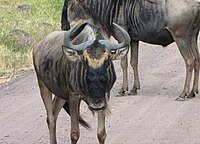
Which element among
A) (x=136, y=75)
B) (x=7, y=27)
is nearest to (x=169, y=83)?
(x=136, y=75)

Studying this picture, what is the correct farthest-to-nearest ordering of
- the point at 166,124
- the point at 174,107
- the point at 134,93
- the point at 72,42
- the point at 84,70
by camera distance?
1. the point at 134,93
2. the point at 174,107
3. the point at 166,124
4. the point at 72,42
5. the point at 84,70

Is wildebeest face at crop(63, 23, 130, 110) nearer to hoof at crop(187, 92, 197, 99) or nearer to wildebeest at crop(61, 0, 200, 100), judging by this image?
wildebeest at crop(61, 0, 200, 100)

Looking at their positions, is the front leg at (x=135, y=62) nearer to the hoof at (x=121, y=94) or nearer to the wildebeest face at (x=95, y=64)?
the hoof at (x=121, y=94)

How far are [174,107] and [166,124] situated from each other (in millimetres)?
1094

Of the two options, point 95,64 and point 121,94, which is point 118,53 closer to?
point 95,64

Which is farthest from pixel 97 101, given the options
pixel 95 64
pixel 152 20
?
pixel 152 20

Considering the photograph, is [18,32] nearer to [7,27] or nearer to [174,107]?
[7,27]

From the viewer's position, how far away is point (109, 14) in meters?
11.9

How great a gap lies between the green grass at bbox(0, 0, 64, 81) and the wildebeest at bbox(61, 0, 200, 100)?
6.37 feet

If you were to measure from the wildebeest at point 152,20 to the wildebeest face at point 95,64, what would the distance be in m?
3.92

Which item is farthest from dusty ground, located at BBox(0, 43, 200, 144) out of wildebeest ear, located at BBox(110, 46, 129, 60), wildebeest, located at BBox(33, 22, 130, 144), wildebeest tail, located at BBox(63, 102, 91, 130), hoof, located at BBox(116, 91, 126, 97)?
wildebeest ear, located at BBox(110, 46, 129, 60)

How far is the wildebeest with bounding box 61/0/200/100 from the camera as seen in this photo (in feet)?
37.1

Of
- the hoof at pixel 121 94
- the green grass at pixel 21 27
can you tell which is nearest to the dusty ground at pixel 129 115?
the hoof at pixel 121 94

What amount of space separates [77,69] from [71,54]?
24 centimetres
